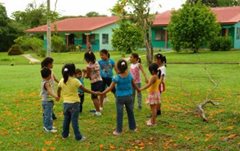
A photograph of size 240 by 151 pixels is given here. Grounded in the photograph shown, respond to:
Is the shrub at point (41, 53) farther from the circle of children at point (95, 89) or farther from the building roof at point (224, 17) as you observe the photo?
the circle of children at point (95, 89)

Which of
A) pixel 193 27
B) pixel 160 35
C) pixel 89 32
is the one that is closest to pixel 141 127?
pixel 193 27

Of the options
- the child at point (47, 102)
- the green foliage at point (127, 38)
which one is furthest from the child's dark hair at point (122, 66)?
the green foliage at point (127, 38)

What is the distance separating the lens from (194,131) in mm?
8133

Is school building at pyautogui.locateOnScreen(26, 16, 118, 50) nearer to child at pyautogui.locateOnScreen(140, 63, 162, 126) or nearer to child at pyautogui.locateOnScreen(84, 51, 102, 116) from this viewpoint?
child at pyautogui.locateOnScreen(84, 51, 102, 116)

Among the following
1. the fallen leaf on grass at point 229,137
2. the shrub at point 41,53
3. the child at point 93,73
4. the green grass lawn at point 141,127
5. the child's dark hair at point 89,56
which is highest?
the child's dark hair at point 89,56

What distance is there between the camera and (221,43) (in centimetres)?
3866

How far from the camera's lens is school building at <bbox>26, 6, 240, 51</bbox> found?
139 ft

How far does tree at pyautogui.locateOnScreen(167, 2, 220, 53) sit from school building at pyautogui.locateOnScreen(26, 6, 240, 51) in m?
4.34

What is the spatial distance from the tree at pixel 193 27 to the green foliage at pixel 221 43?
29.5 inches

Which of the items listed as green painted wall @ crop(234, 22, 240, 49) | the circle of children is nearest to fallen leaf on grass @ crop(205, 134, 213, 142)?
the circle of children

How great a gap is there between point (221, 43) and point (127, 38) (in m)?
8.79

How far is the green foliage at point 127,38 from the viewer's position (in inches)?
1569

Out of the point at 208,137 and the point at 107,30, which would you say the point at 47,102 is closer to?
the point at 208,137

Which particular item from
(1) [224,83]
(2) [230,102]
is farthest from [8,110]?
(1) [224,83]
